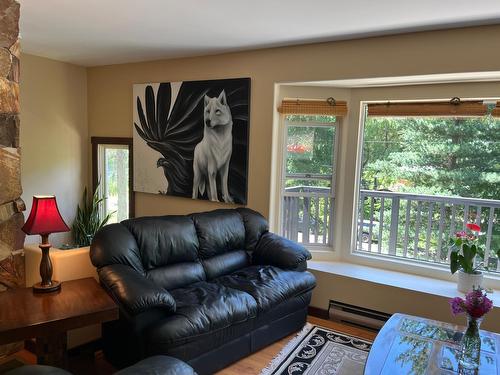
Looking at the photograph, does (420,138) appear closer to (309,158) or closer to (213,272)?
(309,158)

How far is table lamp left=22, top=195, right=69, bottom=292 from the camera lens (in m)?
2.26

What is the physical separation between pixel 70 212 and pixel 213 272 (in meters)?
2.94

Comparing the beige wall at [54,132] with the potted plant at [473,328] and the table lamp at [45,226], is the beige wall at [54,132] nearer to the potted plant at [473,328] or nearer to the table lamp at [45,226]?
the table lamp at [45,226]

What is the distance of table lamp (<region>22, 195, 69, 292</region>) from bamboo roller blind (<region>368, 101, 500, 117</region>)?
2.95 m

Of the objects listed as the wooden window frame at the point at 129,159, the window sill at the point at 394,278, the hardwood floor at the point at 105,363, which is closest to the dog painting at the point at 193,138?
the wooden window frame at the point at 129,159

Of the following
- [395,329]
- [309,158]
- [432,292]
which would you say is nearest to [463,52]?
[309,158]

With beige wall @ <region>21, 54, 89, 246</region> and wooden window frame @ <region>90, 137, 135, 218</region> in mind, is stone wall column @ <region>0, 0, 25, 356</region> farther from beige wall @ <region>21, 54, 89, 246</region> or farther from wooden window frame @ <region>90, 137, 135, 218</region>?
wooden window frame @ <region>90, 137, 135, 218</region>

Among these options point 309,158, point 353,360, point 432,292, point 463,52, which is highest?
point 463,52

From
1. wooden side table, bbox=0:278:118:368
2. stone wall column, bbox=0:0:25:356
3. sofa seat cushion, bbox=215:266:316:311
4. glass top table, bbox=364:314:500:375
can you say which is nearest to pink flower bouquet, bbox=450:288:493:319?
glass top table, bbox=364:314:500:375

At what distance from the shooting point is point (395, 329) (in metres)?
2.45

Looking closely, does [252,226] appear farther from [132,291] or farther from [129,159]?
[129,159]

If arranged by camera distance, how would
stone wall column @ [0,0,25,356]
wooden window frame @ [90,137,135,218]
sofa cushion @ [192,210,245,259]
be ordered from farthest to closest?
wooden window frame @ [90,137,135,218]
sofa cushion @ [192,210,245,259]
stone wall column @ [0,0,25,356]

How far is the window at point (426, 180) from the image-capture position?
340 cm

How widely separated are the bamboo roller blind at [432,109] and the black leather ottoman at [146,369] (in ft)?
9.76
